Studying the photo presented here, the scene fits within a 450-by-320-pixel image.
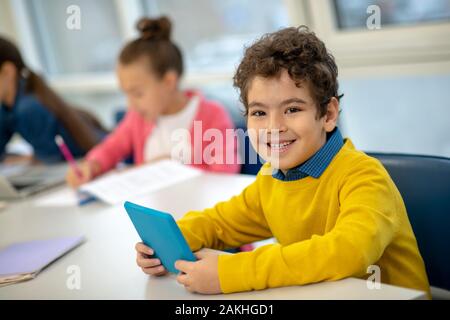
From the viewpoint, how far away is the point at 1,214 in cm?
192

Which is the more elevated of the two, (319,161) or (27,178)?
(319,161)

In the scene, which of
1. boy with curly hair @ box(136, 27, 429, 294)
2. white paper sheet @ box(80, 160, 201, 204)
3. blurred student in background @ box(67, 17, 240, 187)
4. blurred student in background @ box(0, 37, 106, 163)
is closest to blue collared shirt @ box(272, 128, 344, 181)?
boy with curly hair @ box(136, 27, 429, 294)

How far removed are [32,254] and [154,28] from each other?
1073mm

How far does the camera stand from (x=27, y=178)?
A: 2.27 meters

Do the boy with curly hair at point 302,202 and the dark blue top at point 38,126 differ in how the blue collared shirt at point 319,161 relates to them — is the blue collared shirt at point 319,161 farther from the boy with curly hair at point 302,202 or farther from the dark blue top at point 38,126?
the dark blue top at point 38,126

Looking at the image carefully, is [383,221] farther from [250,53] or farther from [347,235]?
[250,53]

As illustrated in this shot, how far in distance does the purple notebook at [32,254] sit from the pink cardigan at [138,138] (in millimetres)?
673

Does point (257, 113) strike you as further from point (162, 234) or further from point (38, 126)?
point (38, 126)

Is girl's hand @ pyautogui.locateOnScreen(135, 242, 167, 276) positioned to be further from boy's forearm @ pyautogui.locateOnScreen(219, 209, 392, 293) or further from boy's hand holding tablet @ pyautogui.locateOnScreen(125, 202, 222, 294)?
boy's forearm @ pyautogui.locateOnScreen(219, 209, 392, 293)

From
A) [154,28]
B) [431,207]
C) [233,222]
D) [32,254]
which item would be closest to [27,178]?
[154,28]

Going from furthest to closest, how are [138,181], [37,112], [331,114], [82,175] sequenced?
[37,112]
[82,175]
[138,181]
[331,114]

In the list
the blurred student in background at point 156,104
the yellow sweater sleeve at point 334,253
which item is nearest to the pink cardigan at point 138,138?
the blurred student in background at point 156,104

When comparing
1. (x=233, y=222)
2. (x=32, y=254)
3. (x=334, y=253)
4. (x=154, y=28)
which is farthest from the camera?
(x=154, y=28)
